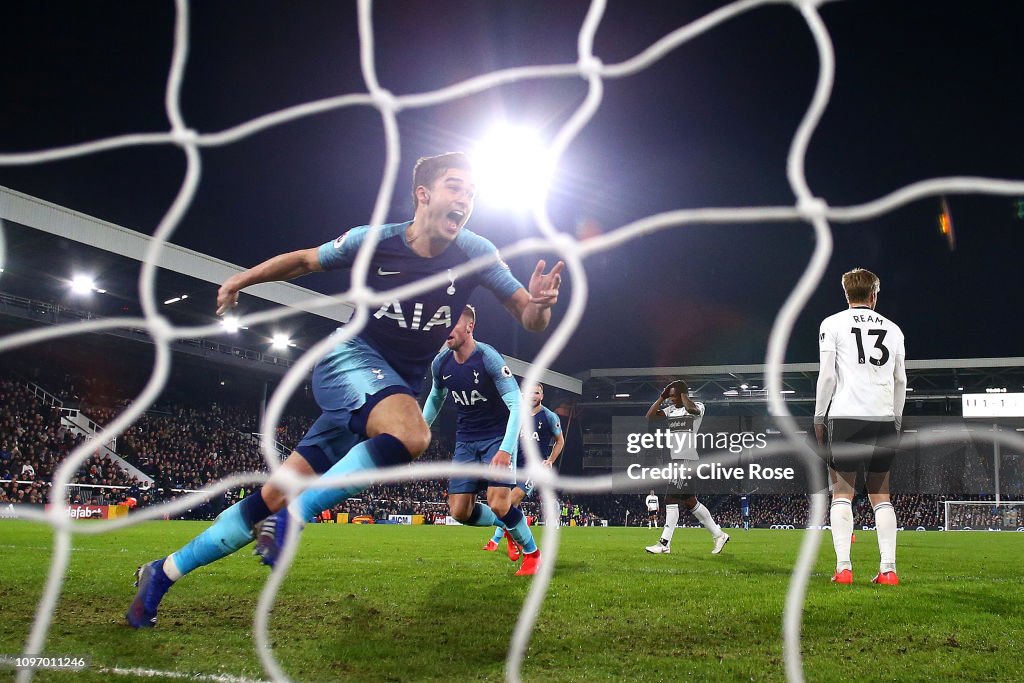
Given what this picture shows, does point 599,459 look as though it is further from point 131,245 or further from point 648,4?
point 648,4

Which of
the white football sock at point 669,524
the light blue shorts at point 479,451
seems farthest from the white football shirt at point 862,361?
the white football sock at point 669,524

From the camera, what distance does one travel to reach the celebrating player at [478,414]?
570 centimetres

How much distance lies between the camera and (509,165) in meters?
14.6

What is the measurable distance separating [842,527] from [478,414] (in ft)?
9.24

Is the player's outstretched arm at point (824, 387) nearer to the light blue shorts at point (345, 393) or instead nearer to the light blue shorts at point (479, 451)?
the light blue shorts at point (345, 393)

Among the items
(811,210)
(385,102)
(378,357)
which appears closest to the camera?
(811,210)

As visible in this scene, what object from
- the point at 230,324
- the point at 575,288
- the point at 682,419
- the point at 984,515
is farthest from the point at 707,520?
the point at 984,515

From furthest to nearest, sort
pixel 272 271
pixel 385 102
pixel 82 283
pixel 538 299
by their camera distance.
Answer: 1. pixel 82 283
2. pixel 272 271
3. pixel 538 299
4. pixel 385 102

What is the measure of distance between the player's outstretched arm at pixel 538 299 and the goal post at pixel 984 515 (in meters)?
26.7

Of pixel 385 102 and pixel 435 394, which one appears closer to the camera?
pixel 385 102

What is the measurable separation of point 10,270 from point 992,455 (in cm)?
3236

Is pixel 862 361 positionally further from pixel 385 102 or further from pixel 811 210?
pixel 385 102

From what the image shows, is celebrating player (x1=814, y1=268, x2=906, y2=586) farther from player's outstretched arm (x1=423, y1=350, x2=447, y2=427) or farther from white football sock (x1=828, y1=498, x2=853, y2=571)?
player's outstretched arm (x1=423, y1=350, x2=447, y2=427)

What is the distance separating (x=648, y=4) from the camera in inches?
474
